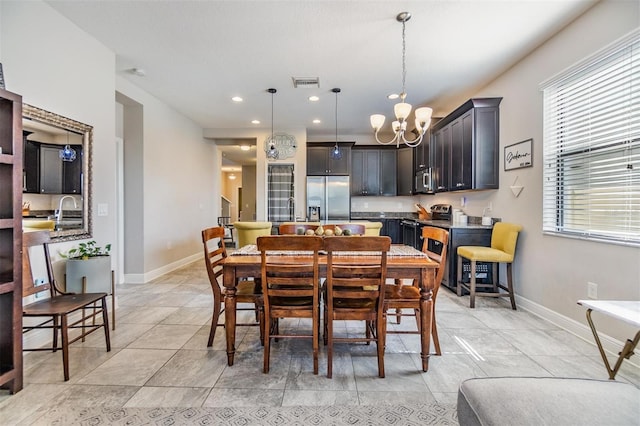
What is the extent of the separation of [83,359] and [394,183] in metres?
5.94

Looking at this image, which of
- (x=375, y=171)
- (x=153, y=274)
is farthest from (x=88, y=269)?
(x=375, y=171)

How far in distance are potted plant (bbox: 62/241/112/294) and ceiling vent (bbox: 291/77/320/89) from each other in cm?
299

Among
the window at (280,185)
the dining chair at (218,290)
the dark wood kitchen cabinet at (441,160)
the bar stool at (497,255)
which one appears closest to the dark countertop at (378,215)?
the window at (280,185)

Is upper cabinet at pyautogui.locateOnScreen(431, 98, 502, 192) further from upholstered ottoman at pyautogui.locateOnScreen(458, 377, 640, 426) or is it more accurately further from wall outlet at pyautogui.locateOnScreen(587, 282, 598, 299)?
upholstered ottoman at pyautogui.locateOnScreen(458, 377, 640, 426)

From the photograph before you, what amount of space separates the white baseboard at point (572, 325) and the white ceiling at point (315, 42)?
2.71 m

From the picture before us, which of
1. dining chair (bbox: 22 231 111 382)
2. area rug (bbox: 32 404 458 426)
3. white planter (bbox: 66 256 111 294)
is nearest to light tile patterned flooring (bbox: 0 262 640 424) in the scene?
area rug (bbox: 32 404 458 426)

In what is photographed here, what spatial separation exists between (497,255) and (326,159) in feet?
13.1

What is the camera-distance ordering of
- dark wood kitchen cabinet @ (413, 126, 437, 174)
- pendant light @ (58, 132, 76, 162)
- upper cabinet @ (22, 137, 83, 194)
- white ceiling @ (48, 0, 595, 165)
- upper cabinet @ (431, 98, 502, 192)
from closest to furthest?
upper cabinet @ (22, 137, 83, 194)
white ceiling @ (48, 0, 595, 165)
pendant light @ (58, 132, 76, 162)
upper cabinet @ (431, 98, 502, 192)
dark wood kitchen cabinet @ (413, 126, 437, 174)

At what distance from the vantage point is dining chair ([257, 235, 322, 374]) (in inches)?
68.2

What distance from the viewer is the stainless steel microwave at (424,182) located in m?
5.27

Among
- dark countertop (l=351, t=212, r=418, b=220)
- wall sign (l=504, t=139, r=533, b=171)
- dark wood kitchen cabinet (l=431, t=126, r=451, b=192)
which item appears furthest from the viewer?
dark countertop (l=351, t=212, r=418, b=220)

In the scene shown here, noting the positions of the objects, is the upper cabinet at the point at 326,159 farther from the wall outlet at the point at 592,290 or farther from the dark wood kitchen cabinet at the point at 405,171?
the wall outlet at the point at 592,290

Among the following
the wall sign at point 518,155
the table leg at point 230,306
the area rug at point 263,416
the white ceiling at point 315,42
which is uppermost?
the white ceiling at point 315,42

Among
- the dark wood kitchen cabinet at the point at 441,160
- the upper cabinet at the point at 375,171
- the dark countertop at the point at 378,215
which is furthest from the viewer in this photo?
the dark countertop at the point at 378,215
